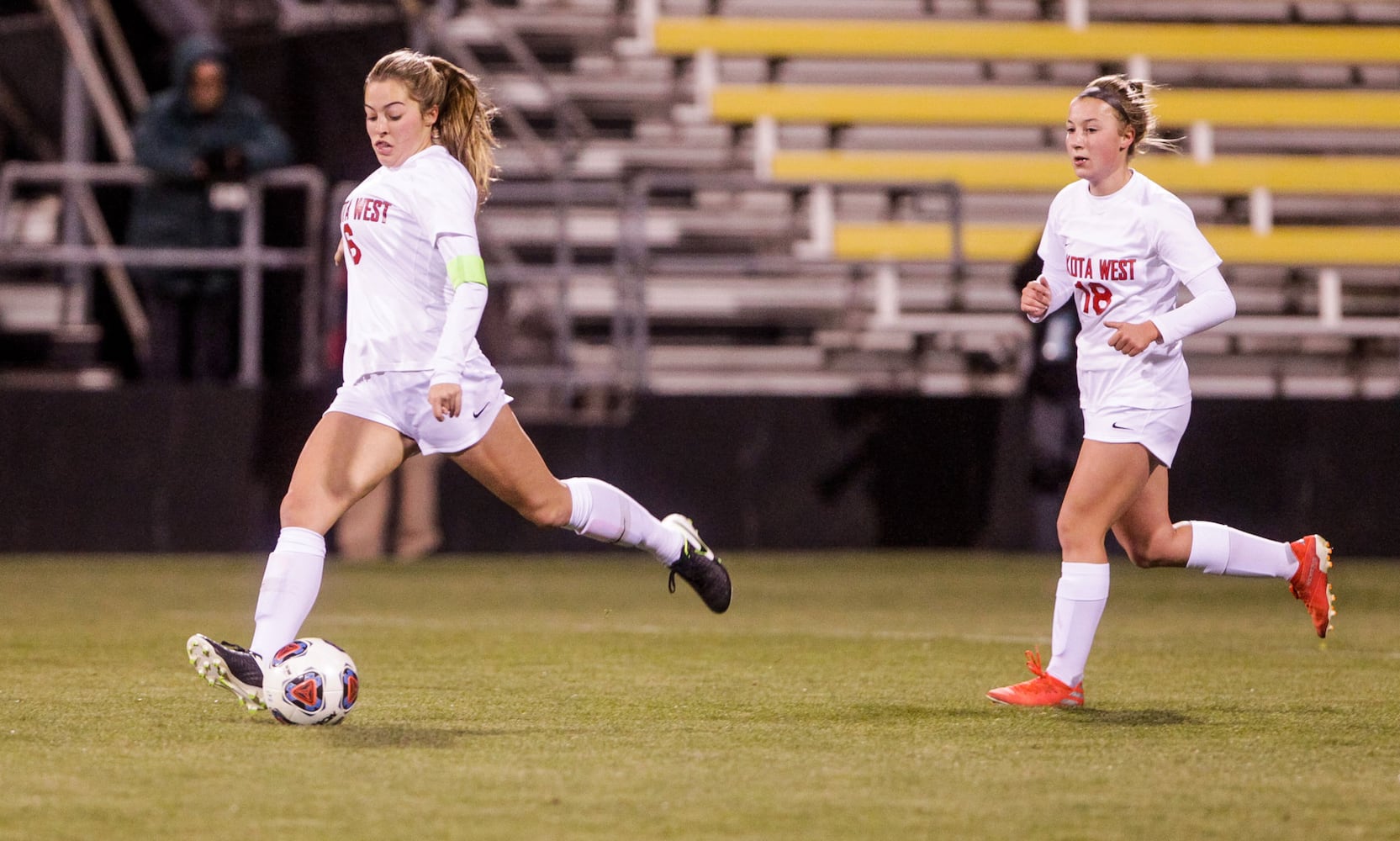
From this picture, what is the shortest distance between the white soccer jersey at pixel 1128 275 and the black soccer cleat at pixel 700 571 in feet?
4.29

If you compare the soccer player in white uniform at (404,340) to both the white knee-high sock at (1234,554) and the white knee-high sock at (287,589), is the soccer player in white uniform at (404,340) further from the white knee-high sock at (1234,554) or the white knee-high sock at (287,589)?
the white knee-high sock at (1234,554)

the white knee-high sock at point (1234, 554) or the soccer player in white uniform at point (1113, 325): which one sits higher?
the soccer player in white uniform at point (1113, 325)

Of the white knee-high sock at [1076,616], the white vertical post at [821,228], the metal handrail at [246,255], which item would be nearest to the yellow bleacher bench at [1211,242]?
the white vertical post at [821,228]

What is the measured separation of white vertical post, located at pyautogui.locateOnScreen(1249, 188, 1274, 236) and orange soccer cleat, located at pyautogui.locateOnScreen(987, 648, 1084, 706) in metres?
10.1

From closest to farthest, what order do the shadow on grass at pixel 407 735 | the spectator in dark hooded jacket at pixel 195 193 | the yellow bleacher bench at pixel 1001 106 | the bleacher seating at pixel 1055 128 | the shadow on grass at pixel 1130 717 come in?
the shadow on grass at pixel 407 735 < the shadow on grass at pixel 1130 717 < the spectator in dark hooded jacket at pixel 195 193 < the bleacher seating at pixel 1055 128 < the yellow bleacher bench at pixel 1001 106

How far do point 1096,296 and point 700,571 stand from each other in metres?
1.53

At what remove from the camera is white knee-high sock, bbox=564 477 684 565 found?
595 centimetres

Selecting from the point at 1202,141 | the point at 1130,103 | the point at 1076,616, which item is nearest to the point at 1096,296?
the point at 1130,103

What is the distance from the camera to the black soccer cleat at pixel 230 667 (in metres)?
5.02

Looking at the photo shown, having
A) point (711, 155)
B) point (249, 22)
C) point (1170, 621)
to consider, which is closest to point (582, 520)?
point (1170, 621)

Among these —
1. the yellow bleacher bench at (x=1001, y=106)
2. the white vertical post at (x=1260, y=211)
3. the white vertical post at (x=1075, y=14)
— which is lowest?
the white vertical post at (x=1260, y=211)

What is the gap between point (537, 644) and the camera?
759 centimetres

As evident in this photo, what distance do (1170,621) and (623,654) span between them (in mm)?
2831

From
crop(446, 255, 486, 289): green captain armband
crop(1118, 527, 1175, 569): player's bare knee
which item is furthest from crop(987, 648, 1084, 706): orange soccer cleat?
crop(446, 255, 486, 289): green captain armband
